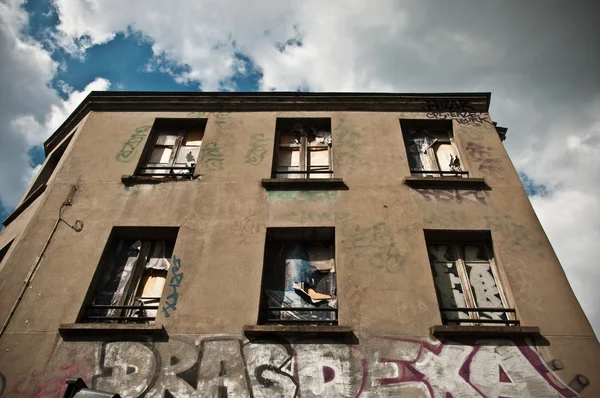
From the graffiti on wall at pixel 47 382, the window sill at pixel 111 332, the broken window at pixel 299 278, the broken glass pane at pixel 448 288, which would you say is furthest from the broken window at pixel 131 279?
the broken glass pane at pixel 448 288

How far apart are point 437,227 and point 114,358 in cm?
606

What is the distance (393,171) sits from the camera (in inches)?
337

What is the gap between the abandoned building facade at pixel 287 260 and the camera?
5.82 meters

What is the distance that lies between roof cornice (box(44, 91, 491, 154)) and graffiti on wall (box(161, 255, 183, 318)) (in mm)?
4747

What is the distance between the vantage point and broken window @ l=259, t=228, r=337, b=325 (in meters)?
6.67

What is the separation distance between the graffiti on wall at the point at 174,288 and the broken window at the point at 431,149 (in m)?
5.47

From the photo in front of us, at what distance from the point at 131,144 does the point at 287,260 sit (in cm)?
493

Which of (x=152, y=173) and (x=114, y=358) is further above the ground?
(x=152, y=173)

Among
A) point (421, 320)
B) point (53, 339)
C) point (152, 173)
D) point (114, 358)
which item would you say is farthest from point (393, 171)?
point (53, 339)

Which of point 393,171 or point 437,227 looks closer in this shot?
point 437,227

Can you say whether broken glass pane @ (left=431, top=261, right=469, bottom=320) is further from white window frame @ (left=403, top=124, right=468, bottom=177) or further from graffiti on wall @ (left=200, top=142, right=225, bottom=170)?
graffiti on wall @ (left=200, top=142, right=225, bottom=170)

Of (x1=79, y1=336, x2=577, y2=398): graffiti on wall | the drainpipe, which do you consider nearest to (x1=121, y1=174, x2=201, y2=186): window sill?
the drainpipe

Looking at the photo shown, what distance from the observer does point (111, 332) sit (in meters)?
6.19

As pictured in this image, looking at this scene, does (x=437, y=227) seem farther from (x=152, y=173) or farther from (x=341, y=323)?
(x=152, y=173)
